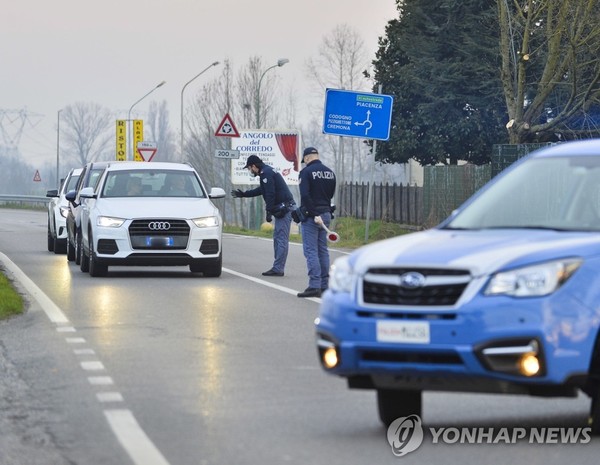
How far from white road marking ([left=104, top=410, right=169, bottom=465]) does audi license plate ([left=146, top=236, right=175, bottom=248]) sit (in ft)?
42.6

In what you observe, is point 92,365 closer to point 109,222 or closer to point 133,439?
point 133,439

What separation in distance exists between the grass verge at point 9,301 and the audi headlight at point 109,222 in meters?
2.28

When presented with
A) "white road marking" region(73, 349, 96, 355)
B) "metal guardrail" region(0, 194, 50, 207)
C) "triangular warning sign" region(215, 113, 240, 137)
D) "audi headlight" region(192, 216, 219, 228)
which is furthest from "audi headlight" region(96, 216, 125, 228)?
"metal guardrail" region(0, 194, 50, 207)

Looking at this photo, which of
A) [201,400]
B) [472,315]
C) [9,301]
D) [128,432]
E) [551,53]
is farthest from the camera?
[551,53]

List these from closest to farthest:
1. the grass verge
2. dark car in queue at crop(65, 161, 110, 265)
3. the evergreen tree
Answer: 1. the grass verge
2. dark car in queue at crop(65, 161, 110, 265)
3. the evergreen tree

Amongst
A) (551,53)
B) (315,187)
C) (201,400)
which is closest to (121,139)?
(551,53)

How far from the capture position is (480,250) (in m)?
8.15

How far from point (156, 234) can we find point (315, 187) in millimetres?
4229

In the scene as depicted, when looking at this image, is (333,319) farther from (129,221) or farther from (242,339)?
(129,221)

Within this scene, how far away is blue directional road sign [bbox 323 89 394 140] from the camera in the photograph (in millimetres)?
37312

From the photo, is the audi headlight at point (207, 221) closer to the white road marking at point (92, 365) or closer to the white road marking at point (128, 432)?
the white road marking at point (128, 432)

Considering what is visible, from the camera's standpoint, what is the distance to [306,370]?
1196 cm

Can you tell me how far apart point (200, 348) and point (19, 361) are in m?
1.65

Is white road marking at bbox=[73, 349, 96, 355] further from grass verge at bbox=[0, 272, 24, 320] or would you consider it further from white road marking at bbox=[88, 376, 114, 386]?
grass verge at bbox=[0, 272, 24, 320]
